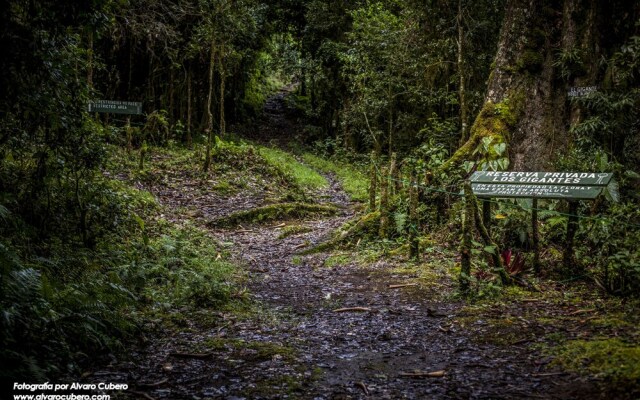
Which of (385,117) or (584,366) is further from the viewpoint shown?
(385,117)

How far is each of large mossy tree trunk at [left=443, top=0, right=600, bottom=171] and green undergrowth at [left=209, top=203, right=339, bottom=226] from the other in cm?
510

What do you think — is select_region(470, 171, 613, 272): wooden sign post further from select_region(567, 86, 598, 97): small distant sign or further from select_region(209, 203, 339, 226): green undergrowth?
select_region(209, 203, 339, 226): green undergrowth

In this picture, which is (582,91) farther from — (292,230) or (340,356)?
(340,356)

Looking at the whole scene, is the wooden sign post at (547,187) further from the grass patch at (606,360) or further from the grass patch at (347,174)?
the grass patch at (347,174)

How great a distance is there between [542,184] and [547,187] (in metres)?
0.08

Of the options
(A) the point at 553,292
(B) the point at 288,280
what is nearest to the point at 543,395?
(A) the point at 553,292

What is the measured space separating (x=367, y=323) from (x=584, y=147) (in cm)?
536

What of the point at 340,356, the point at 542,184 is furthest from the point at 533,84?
the point at 340,356

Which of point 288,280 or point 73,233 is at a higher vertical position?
point 73,233

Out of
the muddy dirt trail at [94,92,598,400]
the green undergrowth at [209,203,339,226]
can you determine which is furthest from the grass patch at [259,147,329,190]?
the muddy dirt trail at [94,92,598,400]

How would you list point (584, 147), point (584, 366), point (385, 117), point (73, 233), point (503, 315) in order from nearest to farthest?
point (584, 366) → point (503, 315) → point (73, 233) → point (584, 147) → point (385, 117)

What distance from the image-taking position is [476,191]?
6.64 metres

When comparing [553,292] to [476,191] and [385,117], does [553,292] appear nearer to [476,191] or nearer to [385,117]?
[476,191]

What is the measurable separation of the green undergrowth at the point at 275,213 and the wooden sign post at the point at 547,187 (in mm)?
6928
